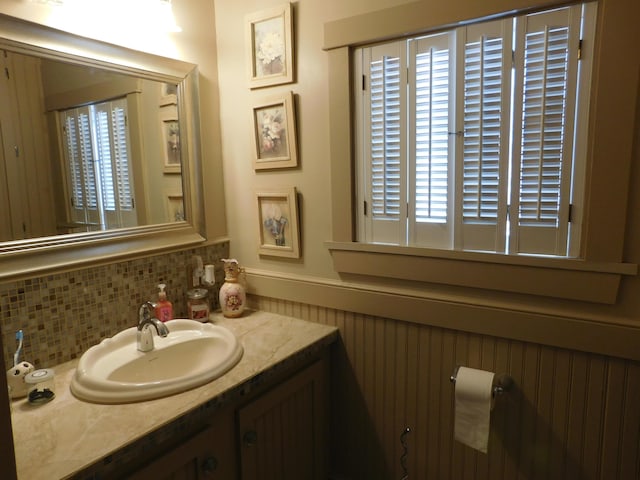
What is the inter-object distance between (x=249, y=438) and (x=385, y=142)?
3.56ft

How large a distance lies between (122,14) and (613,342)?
1888mm

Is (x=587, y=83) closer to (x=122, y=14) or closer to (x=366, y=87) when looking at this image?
(x=366, y=87)

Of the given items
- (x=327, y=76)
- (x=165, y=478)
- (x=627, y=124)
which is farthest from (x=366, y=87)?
(x=165, y=478)

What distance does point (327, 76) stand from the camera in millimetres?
1630

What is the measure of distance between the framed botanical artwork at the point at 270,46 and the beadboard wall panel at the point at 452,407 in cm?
93

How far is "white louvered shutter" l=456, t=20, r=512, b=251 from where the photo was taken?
132cm

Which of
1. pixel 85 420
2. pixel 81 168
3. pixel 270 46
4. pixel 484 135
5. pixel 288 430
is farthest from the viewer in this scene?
pixel 270 46

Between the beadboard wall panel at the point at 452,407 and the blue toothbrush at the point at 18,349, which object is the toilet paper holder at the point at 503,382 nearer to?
the beadboard wall panel at the point at 452,407

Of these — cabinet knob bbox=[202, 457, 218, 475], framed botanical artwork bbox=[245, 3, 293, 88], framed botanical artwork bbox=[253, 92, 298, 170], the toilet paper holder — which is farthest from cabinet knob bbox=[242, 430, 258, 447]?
framed botanical artwork bbox=[245, 3, 293, 88]

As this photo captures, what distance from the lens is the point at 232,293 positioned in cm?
185

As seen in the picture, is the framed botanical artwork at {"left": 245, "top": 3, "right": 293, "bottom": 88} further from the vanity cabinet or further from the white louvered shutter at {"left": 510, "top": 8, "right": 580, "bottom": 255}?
the vanity cabinet

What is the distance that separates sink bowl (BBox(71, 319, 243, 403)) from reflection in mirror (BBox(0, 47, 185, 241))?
16.6 inches

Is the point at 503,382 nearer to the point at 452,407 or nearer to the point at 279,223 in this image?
the point at 452,407

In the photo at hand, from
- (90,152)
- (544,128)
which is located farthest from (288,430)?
(544,128)
